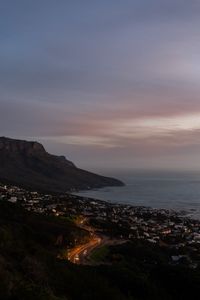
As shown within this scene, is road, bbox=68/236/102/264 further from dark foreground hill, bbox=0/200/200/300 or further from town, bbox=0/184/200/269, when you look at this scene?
town, bbox=0/184/200/269

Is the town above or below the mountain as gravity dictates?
below

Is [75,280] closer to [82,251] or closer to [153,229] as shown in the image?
[82,251]

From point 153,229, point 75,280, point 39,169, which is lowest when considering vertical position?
point 153,229

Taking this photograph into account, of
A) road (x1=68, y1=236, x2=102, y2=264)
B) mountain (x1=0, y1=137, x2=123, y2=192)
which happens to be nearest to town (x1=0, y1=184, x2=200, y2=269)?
road (x1=68, y1=236, x2=102, y2=264)

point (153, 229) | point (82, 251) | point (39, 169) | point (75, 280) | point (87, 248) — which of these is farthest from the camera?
point (39, 169)

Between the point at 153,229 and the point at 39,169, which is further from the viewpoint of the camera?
the point at 39,169

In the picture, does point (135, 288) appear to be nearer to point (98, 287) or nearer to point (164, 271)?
point (98, 287)

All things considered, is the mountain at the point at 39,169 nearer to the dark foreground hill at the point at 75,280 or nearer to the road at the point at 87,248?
the road at the point at 87,248

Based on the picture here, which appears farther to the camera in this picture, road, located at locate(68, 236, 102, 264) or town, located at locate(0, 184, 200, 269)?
town, located at locate(0, 184, 200, 269)

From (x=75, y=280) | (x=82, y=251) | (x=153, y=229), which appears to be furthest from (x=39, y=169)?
(x=75, y=280)

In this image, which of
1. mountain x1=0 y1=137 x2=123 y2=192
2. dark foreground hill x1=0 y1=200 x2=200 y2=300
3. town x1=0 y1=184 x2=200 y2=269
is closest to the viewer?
dark foreground hill x1=0 y1=200 x2=200 y2=300
